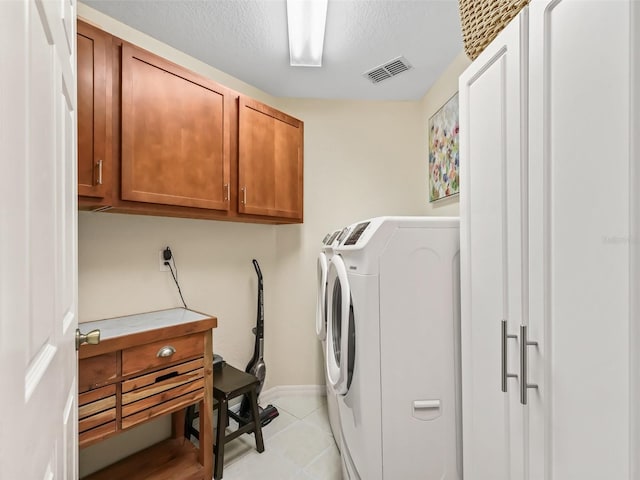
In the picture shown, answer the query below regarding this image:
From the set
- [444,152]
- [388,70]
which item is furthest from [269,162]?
[444,152]

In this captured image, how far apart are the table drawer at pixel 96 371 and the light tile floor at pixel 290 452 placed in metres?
0.96

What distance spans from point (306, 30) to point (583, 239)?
5.83 ft

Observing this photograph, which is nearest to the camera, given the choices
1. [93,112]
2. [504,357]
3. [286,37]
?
[504,357]

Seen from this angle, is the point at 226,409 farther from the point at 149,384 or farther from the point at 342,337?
the point at 342,337

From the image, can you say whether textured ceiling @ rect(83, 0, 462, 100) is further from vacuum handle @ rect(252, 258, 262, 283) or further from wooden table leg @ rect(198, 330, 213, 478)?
wooden table leg @ rect(198, 330, 213, 478)

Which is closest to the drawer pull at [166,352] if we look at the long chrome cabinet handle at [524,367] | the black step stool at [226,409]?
the black step stool at [226,409]

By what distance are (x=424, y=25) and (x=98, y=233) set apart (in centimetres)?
220

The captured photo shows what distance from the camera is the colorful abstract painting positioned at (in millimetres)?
2043

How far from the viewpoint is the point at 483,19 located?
96cm

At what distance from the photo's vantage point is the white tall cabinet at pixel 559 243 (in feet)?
1.66

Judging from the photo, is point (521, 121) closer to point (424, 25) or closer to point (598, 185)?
point (598, 185)

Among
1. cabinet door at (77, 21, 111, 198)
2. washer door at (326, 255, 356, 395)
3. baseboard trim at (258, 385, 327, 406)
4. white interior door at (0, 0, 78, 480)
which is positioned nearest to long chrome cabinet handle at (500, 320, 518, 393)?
washer door at (326, 255, 356, 395)

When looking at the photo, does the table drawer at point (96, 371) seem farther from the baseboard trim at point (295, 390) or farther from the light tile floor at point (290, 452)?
the baseboard trim at point (295, 390)

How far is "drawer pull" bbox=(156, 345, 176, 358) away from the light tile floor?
0.86m
